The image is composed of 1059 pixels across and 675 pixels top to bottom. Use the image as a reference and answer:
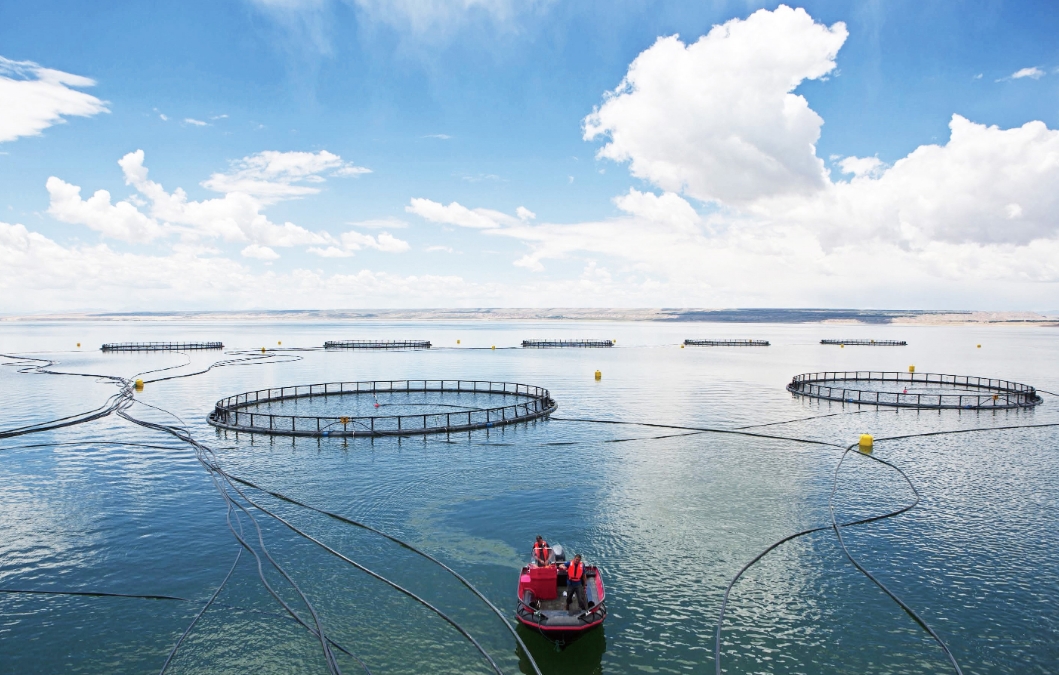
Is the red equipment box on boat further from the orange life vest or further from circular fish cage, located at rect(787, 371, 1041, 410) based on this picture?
circular fish cage, located at rect(787, 371, 1041, 410)

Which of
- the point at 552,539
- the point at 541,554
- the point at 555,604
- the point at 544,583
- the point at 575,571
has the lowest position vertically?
the point at 552,539

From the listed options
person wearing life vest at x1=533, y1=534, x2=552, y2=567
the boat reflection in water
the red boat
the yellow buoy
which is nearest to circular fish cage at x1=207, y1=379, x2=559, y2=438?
person wearing life vest at x1=533, y1=534, x2=552, y2=567

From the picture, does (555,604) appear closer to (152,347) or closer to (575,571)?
(575,571)

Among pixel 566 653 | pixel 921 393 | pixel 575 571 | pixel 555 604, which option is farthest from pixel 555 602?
pixel 921 393

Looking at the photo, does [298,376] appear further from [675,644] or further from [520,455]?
[675,644]

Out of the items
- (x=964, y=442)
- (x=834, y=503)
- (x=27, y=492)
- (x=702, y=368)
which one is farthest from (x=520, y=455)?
(x=702, y=368)

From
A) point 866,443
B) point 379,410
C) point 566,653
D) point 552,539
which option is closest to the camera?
point 566,653

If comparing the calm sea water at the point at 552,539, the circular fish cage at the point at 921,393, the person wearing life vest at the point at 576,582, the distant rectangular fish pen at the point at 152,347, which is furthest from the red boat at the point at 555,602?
the distant rectangular fish pen at the point at 152,347

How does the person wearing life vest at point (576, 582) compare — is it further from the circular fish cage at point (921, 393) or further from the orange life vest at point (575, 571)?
the circular fish cage at point (921, 393)
